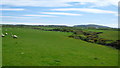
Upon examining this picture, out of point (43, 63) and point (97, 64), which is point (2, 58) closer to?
point (43, 63)

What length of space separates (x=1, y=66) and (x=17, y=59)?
3644 mm

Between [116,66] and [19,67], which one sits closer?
[19,67]

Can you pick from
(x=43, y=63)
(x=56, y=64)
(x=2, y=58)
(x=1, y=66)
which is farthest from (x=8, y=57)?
(x=56, y=64)

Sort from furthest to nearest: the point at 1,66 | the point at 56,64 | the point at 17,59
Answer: the point at 17,59 < the point at 56,64 < the point at 1,66

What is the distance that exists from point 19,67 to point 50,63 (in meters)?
4.30

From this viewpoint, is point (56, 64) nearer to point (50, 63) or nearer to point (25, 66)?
point (50, 63)

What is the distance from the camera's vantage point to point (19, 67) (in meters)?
19.8

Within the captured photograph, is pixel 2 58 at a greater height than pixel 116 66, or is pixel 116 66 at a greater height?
pixel 2 58

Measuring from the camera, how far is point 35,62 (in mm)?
22312

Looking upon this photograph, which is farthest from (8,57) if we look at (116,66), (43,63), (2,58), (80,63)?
(116,66)

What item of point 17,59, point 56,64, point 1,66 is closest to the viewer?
point 1,66

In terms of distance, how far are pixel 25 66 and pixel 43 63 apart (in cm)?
265

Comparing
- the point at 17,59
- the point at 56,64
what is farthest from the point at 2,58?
the point at 56,64

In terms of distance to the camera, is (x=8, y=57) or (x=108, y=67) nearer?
(x=108, y=67)
